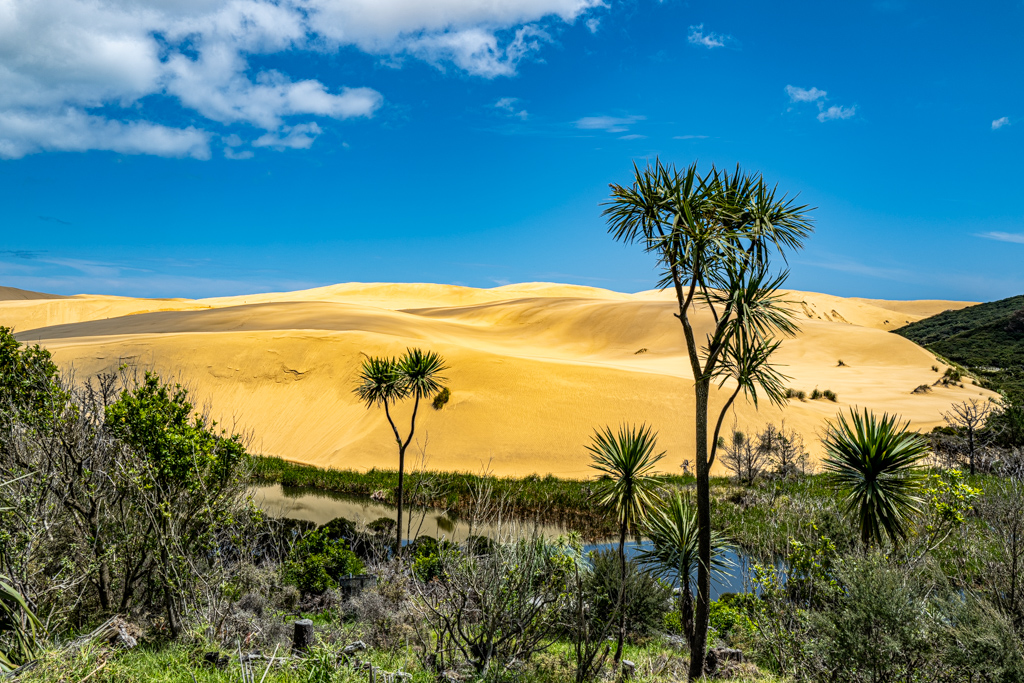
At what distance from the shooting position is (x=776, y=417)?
30438 mm

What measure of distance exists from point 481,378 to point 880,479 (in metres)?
25.6

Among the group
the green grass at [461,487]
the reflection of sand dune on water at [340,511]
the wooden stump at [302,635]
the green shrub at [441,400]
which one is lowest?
the reflection of sand dune on water at [340,511]

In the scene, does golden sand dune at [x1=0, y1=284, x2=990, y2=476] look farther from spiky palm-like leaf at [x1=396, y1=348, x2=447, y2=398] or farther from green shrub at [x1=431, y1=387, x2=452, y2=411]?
spiky palm-like leaf at [x1=396, y1=348, x2=447, y2=398]

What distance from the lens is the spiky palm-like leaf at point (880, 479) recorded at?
344 inches

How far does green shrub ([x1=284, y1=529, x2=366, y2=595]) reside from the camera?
1266 centimetres

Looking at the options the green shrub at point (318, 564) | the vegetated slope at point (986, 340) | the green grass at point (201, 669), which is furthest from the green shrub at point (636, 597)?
the vegetated slope at point (986, 340)

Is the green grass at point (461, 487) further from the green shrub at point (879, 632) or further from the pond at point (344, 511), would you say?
the green shrub at point (879, 632)

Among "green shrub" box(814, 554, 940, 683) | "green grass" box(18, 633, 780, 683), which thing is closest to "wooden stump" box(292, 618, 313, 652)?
"green grass" box(18, 633, 780, 683)

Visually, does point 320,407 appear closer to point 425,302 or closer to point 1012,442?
point 1012,442

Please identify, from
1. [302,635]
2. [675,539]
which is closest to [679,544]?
[675,539]

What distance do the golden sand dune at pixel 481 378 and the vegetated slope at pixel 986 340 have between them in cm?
523

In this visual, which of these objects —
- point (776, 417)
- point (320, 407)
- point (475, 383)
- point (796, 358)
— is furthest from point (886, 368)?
point (320, 407)

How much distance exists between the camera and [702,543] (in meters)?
8.20

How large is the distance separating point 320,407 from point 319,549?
68.2 feet
